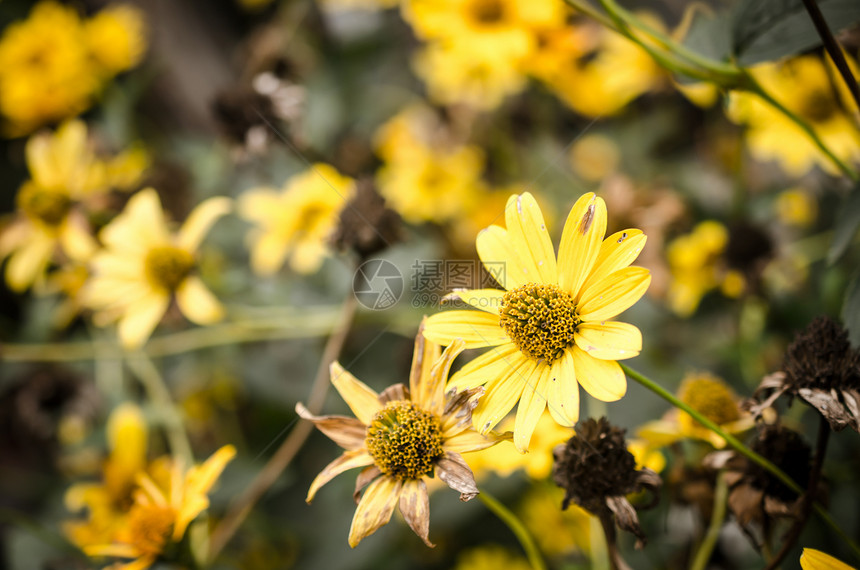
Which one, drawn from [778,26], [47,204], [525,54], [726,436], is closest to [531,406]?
[726,436]

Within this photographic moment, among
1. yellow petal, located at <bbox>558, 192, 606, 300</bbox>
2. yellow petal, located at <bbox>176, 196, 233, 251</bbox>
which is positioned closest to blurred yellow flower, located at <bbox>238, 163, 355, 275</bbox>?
yellow petal, located at <bbox>176, 196, 233, 251</bbox>

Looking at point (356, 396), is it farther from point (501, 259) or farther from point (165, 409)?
point (165, 409)

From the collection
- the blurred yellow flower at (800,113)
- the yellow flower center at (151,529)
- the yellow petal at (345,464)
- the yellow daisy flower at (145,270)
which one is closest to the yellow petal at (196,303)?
the yellow daisy flower at (145,270)

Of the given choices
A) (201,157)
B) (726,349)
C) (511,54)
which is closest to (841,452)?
(726,349)

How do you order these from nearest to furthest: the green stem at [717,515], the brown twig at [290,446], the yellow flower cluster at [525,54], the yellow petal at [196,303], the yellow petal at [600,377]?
the yellow petal at [600,377] → the green stem at [717,515] → the brown twig at [290,446] → the yellow petal at [196,303] → the yellow flower cluster at [525,54]

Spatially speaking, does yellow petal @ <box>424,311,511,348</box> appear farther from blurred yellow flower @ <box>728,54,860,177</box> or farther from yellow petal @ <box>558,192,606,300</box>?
blurred yellow flower @ <box>728,54,860,177</box>

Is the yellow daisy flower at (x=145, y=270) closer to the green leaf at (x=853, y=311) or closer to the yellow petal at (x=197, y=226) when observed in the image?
the yellow petal at (x=197, y=226)

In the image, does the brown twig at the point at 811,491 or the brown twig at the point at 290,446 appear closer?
the brown twig at the point at 811,491

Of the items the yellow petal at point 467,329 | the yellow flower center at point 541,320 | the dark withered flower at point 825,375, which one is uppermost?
the dark withered flower at point 825,375
